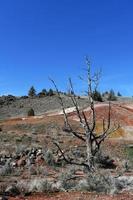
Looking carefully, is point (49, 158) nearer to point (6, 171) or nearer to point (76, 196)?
point (6, 171)

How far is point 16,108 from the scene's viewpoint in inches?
3954

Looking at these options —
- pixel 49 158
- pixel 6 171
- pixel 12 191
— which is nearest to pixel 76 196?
pixel 12 191

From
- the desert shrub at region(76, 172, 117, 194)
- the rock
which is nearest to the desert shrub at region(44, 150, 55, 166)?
the desert shrub at region(76, 172, 117, 194)

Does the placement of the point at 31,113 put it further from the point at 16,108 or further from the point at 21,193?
the point at 21,193

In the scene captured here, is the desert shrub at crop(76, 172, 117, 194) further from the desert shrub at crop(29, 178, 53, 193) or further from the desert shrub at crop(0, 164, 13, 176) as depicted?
the desert shrub at crop(0, 164, 13, 176)

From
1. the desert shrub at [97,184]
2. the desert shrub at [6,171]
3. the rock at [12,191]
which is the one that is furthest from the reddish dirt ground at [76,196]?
the desert shrub at [6,171]

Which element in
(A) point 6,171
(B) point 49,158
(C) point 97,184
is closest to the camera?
(C) point 97,184

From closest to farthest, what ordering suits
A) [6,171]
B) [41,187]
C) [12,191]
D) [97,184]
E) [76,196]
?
[76,196] < [12,191] < [97,184] < [41,187] < [6,171]

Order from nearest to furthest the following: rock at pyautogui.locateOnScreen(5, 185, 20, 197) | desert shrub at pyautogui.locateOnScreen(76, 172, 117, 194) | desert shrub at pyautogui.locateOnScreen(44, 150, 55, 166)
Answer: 1. rock at pyautogui.locateOnScreen(5, 185, 20, 197)
2. desert shrub at pyautogui.locateOnScreen(76, 172, 117, 194)
3. desert shrub at pyautogui.locateOnScreen(44, 150, 55, 166)

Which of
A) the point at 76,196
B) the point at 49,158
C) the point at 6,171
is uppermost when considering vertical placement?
the point at 76,196

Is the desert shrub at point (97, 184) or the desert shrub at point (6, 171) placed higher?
the desert shrub at point (97, 184)

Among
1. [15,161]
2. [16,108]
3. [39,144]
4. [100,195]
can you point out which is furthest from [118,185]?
[16,108]

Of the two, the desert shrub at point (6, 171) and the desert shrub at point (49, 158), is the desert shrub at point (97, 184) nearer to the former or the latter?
the desert shrub at point (6, 171)

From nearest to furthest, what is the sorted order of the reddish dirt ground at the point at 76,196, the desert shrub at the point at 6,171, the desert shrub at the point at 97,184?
the reddish dirt ground at the point at 76,196 → the desert shrub at the point at 97,184 → the desert shrub at the point at 6,171
